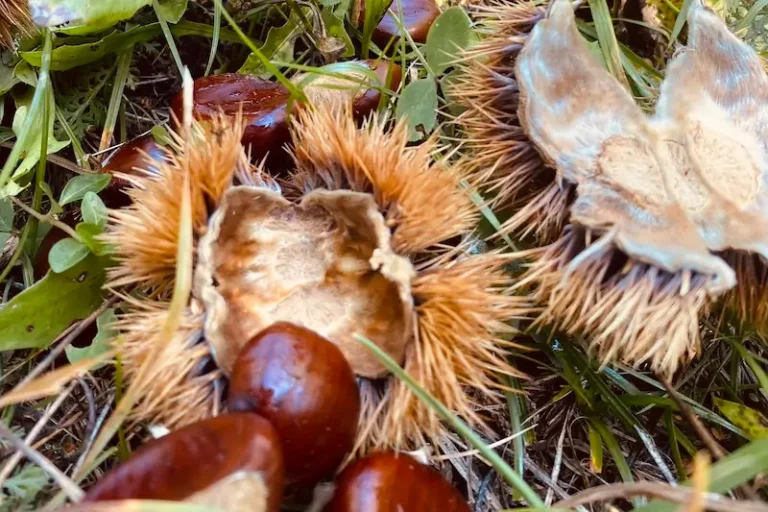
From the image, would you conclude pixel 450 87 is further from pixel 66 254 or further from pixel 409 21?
pixel 66 254

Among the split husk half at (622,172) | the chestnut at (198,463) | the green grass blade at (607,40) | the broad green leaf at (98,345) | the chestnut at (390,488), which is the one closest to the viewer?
the chestnut at (198,463)

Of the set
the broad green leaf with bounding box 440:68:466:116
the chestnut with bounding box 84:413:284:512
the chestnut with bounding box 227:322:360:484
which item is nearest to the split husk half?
the broad green leaf with bounding box 440:68:466:116

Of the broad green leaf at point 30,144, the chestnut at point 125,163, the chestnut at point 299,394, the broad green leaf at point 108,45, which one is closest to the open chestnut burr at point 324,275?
the chestnut at point 299,394

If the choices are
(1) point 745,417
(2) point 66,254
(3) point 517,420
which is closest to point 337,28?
(2) point 66,254

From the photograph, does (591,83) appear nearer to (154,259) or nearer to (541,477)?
(541,477)

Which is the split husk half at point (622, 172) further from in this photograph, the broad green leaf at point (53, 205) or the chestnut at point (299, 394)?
the broad green leaf at point (53, 205)

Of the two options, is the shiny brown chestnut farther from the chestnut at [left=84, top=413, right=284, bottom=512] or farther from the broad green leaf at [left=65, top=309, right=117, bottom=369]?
the chestnut at [left=84, top=413, right=284, bottom=512]
